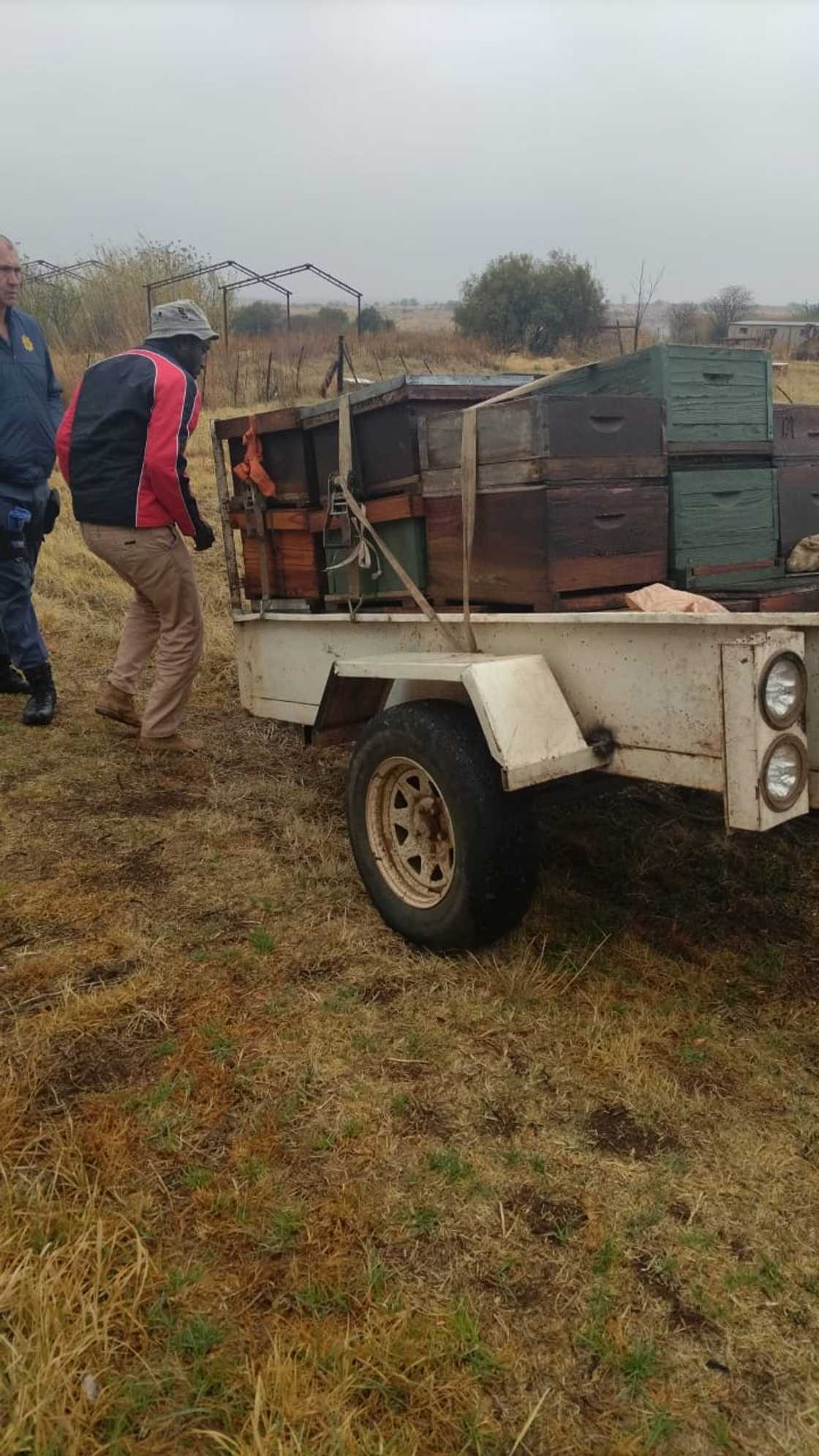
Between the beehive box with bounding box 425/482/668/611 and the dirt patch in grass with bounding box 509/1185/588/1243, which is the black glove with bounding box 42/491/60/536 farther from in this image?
the dirt patch in grass with bounding box 509/1185/588/1243

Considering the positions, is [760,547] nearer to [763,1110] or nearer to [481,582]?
[481,582]

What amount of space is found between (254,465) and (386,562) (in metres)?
0.92

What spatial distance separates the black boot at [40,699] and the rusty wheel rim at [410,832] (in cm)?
263

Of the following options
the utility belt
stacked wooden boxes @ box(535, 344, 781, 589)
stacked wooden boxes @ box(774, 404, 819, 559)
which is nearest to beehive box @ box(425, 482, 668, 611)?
stacked wooden boxes @ box(535, 344, 781, 589)

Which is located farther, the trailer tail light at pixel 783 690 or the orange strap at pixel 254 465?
the orange strap at pixel 254 465

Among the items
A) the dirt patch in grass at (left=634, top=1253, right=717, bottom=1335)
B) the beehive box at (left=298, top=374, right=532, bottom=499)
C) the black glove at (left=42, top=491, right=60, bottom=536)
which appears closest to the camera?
the dirt patch in grass at (left=634, top=1253, right=717, bottom=1335)

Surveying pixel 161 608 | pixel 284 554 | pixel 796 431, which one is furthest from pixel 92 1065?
pixel 796 431

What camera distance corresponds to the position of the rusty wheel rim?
2.99 meters

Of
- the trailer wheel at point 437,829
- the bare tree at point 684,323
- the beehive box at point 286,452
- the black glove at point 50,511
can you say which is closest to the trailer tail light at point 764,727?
the trailer wheel at point 437,829

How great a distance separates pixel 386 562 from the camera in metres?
3.66

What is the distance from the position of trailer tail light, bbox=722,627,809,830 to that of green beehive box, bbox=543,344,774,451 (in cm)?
115

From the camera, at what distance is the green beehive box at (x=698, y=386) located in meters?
3.15

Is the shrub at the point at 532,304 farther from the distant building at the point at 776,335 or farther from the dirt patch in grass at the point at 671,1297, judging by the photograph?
the dirt patch in grass at the point at 671,1297

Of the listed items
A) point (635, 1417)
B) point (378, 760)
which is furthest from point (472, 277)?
point (635, 1417)
